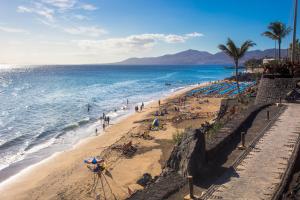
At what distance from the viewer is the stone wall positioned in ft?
67.4

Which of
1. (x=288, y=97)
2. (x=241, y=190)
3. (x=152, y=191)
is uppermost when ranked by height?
(x=288, y=97)

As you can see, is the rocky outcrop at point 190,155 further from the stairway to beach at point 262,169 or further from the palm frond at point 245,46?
the palm frond at point 245,46

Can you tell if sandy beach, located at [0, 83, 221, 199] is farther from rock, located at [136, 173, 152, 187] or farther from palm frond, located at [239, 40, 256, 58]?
palm frond, located at [239, 40, 256, 58]

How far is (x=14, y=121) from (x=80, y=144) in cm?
1588

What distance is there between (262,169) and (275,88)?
41.8ft

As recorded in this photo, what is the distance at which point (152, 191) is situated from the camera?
10.4m

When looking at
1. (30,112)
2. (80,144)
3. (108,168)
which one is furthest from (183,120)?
(30,112)

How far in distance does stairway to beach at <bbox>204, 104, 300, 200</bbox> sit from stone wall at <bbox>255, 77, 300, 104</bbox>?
727cm

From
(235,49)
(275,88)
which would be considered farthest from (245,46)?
(275,88)

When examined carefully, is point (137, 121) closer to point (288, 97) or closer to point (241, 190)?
point (288, 97)

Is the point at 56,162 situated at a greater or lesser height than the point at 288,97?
lesser

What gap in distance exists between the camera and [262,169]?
994cm

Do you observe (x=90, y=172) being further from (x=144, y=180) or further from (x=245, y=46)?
(x=245, y=46)

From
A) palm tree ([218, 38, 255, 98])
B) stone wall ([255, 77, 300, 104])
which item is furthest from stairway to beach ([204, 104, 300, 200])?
palm tree ([218, 38, 255, 98])
